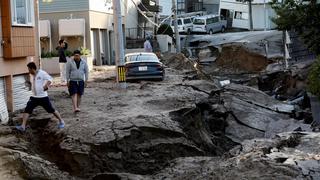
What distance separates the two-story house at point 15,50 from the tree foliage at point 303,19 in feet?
30.3

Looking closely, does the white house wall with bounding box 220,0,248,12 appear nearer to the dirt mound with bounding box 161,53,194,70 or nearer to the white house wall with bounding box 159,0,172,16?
the white house wall with bounding box 159,0,172,16

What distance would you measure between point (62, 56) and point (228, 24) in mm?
44788

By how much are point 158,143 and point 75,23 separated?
72.6ft

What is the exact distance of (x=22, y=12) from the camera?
1600cm

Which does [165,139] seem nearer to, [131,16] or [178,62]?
[178,62]

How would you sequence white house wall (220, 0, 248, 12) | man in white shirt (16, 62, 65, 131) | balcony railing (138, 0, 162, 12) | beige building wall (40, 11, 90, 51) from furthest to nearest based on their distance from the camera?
white house wall (220, 0, 248, 12), balcony railing (138, 0, 162, 12), beige building wall (40, 11, 90, 51), man in white shirt (16, 62, 65, 131)

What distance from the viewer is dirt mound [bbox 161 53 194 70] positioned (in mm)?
32472

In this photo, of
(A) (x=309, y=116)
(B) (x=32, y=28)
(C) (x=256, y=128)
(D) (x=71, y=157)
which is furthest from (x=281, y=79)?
(D) (x=71, y=157)

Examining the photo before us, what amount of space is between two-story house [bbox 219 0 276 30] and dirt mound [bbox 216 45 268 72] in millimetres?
26548

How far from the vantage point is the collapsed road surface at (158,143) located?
9219 millimetres

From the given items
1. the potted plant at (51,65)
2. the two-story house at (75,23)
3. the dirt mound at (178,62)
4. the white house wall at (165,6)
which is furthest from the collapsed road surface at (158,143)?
the white house wall at (165,6)

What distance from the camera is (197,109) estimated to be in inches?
599

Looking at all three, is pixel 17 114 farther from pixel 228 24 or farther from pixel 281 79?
pixel 228 24

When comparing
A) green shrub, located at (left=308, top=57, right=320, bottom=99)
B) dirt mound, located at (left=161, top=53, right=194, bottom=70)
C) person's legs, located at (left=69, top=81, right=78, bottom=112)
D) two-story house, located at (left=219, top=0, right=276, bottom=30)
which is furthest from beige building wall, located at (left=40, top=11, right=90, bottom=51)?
two-story house, located at (left=219, top=0, right=276, bottom=30)
